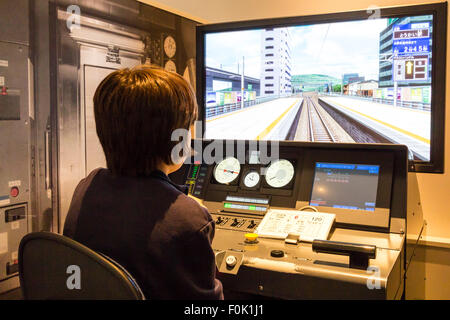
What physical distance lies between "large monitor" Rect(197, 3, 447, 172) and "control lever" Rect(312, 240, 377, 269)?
93 cm

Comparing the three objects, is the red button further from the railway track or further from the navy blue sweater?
the railway track

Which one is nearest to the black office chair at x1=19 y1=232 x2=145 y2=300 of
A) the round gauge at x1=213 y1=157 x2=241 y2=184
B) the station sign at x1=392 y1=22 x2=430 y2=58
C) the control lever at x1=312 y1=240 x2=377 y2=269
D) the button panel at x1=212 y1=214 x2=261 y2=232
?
the control lever at x1=312 y1=240 x2=377 y2=269

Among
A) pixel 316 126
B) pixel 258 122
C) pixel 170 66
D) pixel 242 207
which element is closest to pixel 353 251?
pixel 242 207

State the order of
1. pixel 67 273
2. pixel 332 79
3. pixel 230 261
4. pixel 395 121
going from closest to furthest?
pixel 67 273 → pixel 230 261 → pixel 395 121 → pixel 332 79

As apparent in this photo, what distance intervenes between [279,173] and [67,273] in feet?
4.34

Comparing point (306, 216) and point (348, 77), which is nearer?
point (306, 216)

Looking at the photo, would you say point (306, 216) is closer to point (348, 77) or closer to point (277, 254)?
point (277, 254)

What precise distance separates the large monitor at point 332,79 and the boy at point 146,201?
135 cm

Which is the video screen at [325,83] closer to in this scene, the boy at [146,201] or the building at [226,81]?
the building at [226,81]

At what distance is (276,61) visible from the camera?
239 cm

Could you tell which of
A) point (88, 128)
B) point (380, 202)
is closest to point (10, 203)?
point (88, 128)

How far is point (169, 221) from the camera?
0.97 meters

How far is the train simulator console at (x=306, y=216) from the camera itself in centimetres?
141

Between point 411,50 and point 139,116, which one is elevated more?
point 411,50
